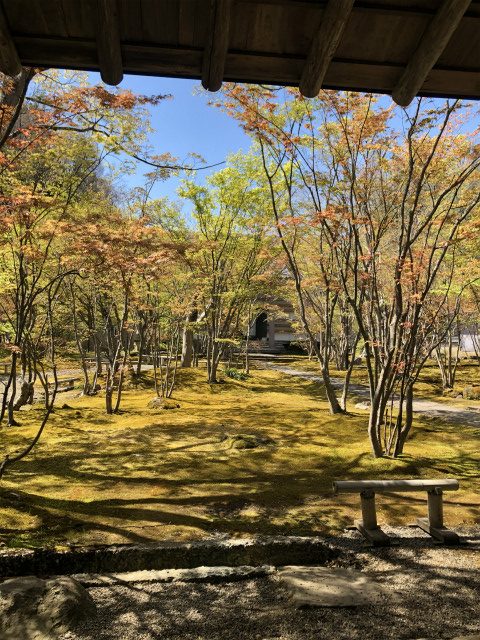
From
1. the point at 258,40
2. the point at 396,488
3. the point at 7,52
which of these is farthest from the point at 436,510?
the point at 7,52

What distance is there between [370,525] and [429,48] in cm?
479

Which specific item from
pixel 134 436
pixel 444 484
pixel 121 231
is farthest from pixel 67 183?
pixel 444 484

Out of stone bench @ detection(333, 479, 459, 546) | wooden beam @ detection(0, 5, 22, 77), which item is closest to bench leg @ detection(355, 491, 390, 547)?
stone bench @ detection(333, 479, 459, 546)

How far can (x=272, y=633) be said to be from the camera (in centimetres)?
314

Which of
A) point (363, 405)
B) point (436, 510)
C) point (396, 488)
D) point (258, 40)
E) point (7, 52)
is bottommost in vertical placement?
point (363, 405)

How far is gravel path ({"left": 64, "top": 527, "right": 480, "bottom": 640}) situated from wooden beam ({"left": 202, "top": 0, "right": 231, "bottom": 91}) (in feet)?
12.1

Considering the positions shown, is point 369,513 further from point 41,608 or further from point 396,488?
point 41,608

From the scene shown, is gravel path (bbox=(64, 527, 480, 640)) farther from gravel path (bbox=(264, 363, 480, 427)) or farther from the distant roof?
gravel path (bbox=(264, 363, 480, 427))

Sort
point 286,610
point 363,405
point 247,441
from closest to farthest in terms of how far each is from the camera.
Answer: point 286,610
point 247,441
point 363,405

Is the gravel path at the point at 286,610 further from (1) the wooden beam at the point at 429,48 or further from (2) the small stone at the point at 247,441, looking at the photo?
(2) the small stone at the point at 247,441

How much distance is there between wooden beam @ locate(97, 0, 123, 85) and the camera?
1.80 meters

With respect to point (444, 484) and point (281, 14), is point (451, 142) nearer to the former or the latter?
point (444, 484)

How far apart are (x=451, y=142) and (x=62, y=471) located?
8621 millimetres

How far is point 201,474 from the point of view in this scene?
22.9 ft
